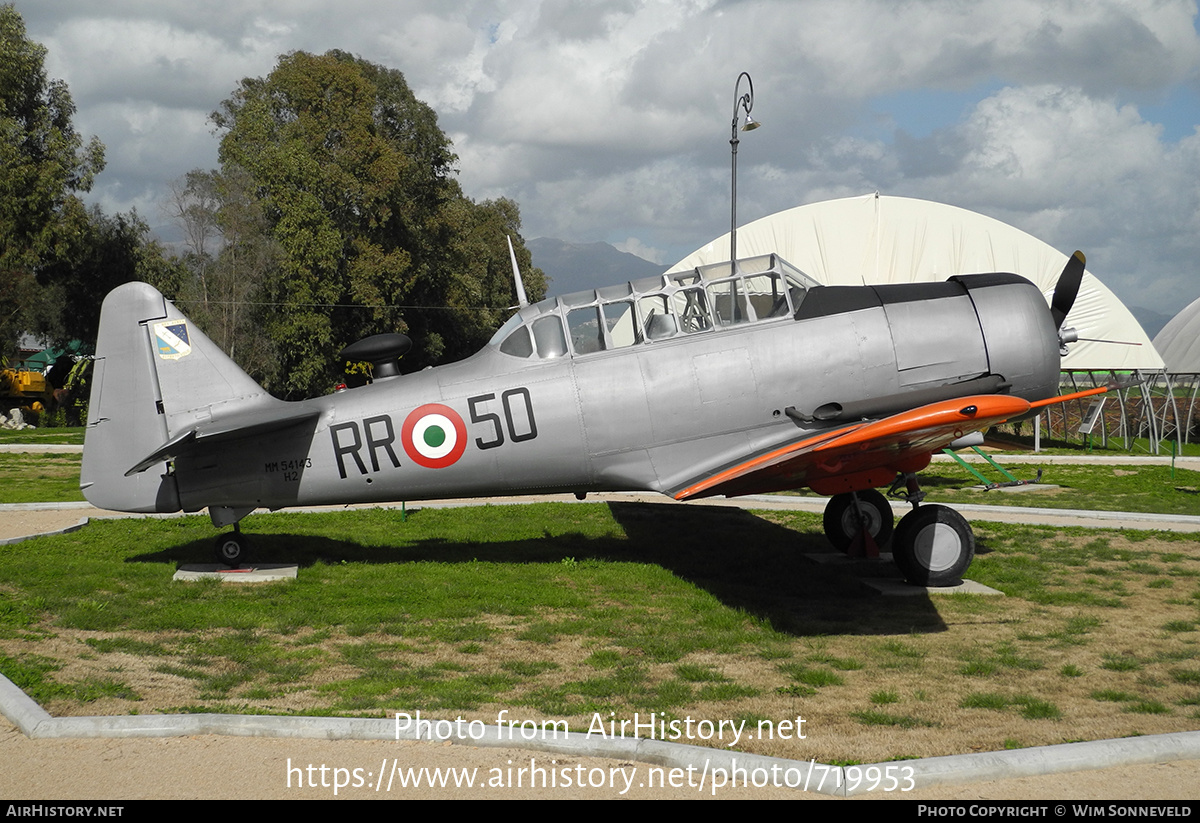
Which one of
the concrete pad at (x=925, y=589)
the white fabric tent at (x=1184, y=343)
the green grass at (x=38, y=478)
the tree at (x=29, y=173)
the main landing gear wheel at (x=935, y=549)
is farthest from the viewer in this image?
the white fabric tent at (x=1184, y=343)

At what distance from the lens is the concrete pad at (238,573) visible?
28.9 ft

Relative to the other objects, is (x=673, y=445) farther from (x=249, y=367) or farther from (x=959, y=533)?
(x=249, y=367)

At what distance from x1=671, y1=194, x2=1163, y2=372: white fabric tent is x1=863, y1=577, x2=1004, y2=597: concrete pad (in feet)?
102

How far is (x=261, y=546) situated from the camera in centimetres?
1055

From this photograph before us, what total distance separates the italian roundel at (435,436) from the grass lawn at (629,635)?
1238mm

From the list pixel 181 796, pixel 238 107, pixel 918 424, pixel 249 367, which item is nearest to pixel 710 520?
pixel 918 424

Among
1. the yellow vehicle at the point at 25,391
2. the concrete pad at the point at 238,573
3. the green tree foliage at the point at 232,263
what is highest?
the green tree foliage at the point at 232,263

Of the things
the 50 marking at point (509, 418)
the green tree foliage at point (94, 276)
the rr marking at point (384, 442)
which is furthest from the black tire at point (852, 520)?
the green tree foliage at point (94, 276)

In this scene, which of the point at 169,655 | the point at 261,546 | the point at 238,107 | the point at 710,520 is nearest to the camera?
the point at 169,655

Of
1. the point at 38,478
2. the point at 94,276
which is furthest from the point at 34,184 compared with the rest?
Answer: the point at 38,478

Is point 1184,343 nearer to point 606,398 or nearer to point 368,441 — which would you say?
point 606,398

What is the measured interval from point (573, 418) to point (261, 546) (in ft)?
14.5

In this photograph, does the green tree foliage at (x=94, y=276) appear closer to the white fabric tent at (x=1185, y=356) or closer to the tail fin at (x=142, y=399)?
the tail fin at (x=142, y=399)

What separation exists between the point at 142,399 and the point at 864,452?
22.7ft
